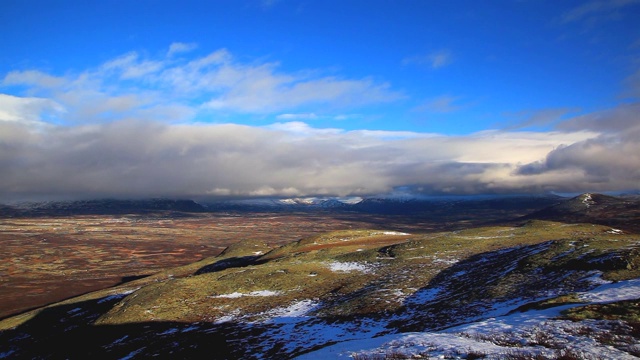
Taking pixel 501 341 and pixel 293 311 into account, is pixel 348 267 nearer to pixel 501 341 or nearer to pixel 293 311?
pixel 293 311

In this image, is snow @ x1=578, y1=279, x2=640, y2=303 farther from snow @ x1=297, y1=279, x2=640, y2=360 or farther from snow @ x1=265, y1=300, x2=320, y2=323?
snow @ x1=265, y1=300, x2=320, y2=323

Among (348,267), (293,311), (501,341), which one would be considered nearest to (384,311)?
(293,311)

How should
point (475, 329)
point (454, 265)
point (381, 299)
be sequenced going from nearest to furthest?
point (475, 329)
point (381, 299)
point (454, 265)

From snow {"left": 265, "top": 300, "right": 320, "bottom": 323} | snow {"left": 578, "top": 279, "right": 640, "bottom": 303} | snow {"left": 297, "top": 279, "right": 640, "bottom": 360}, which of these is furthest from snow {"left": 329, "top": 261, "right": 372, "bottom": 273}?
snow {"left": 297, "top": 279, "right": 640, "bottom": 360}

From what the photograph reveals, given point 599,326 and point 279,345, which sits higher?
point 599,326

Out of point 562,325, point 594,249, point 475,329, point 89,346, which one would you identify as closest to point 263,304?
point 89,346

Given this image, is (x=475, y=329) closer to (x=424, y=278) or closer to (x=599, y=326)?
(x=599, y=326)
